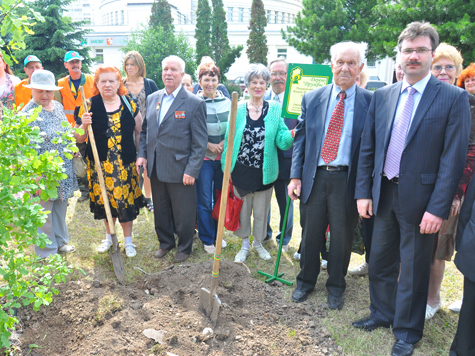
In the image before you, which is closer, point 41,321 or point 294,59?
point 41,321

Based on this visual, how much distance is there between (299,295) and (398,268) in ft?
3.28

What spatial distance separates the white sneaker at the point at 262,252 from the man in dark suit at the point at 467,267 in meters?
2.23

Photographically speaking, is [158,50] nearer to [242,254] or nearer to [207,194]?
[207,194]

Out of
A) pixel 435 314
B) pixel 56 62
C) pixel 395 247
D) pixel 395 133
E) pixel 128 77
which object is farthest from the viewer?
pixel 56 62

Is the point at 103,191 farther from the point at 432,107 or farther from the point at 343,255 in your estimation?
the point at 432,107

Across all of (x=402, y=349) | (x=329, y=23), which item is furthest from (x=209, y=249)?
(x=329, y=23)

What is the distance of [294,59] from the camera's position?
1630 inches

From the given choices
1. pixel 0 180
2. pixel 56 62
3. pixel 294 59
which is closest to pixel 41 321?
pixel 0 180

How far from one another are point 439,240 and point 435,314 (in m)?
0.78

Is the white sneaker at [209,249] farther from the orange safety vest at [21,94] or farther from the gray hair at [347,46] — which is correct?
the orange safety vest at [21,94]

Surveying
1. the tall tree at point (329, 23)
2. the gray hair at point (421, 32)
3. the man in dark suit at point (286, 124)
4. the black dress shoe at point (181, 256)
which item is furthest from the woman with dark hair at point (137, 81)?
the tall tree at point (329, 23)

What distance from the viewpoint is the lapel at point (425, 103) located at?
2611mm

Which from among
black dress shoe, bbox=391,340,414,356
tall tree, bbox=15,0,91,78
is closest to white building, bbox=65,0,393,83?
tall tree, bbox=15,0,91,78

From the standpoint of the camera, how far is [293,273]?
4211mm
